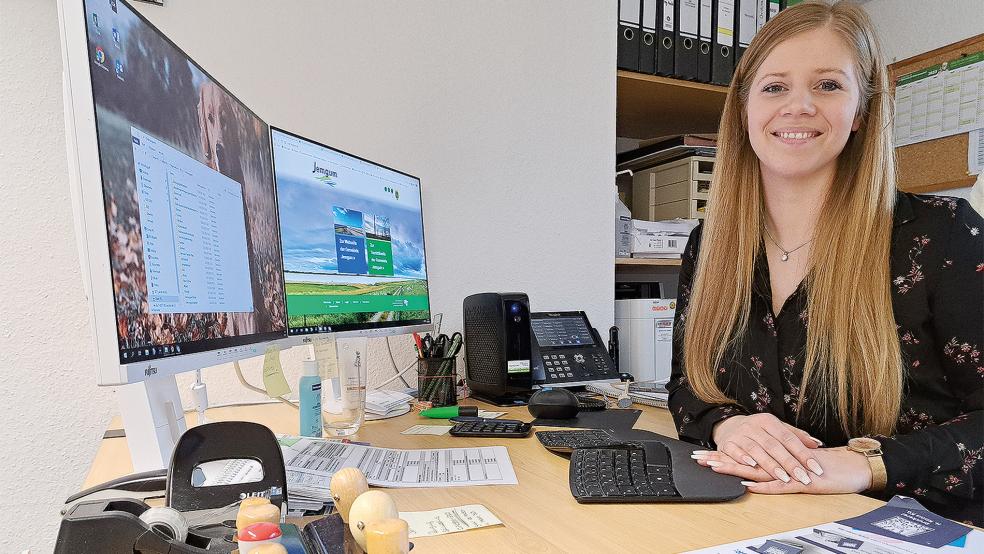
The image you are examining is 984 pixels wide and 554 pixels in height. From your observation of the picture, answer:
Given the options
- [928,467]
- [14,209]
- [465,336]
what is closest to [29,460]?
[14,209]

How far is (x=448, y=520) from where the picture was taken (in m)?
0.63

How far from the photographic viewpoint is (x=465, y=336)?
1489 millimetres

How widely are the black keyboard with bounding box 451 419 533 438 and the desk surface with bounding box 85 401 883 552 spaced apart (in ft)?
0.47

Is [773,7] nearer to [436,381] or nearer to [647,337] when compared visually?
[647,337]

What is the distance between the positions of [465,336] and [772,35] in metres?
0.93

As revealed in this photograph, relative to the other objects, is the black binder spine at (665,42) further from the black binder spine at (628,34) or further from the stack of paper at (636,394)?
the stack of paper at (636,394)

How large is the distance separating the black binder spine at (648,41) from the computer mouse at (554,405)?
1.19 m

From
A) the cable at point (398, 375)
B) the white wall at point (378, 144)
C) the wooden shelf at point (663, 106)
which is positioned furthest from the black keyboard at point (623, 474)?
the wooden shelf at point (663, 106)

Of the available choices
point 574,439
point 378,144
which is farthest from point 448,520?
point 378,144

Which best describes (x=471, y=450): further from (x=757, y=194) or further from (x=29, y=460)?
(x=29, y=460)

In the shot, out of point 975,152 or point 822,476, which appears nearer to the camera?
point 822,476

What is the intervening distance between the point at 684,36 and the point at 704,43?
8cm

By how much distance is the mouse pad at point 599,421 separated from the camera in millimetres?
1119

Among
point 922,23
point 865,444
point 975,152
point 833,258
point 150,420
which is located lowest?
point 865,444
